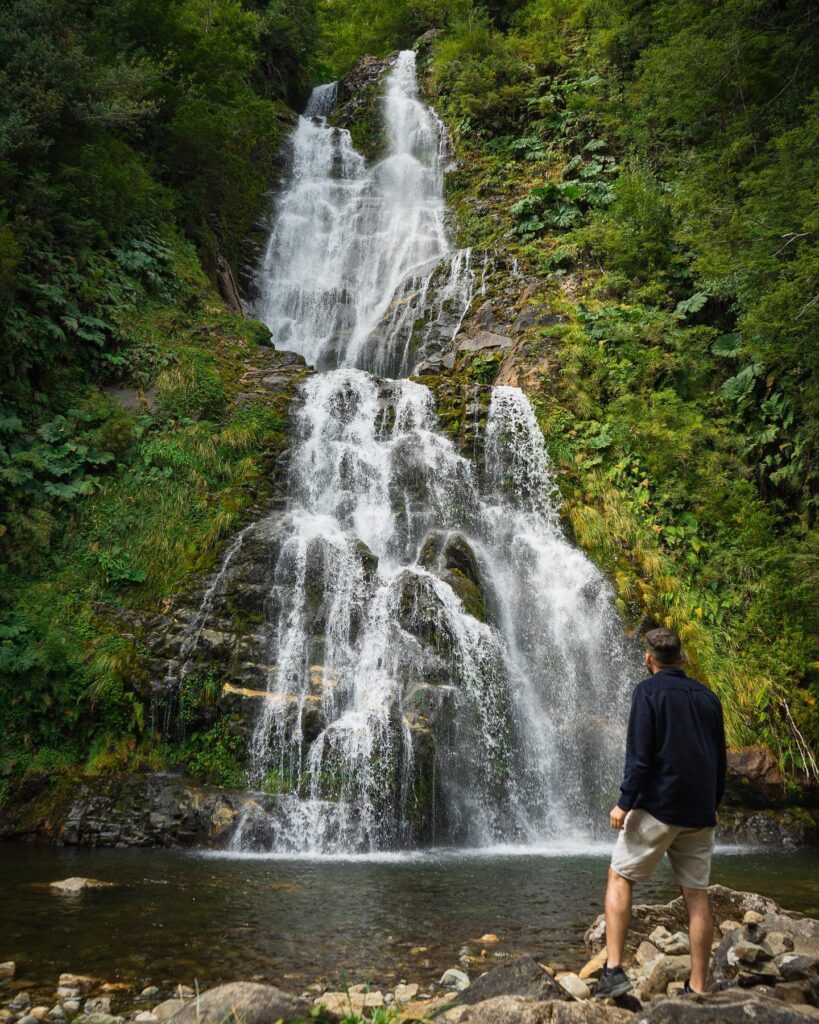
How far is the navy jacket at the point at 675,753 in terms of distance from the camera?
10.9ft

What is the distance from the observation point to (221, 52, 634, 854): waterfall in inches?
324

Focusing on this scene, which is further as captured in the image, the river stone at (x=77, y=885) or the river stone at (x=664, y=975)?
the river stone at (x=77, y=885)

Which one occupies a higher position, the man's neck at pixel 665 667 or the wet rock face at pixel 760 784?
the man's neck at pixel 665 667

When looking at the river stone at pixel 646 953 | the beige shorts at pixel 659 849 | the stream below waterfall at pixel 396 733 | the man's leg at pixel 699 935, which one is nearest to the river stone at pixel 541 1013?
the man's leg at pixel 699 935

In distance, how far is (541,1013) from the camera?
9.43 feet

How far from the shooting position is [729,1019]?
8.50ft

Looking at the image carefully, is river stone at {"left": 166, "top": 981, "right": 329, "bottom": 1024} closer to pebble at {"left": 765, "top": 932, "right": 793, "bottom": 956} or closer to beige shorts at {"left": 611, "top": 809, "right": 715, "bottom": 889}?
beige shorts at {"left": 611, "top": 809, "right": 715, "bottom": 889}

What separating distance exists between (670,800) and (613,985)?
2.76ft

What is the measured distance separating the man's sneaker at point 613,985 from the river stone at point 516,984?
15cm

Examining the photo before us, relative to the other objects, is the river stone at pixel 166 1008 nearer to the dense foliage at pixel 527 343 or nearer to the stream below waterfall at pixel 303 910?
the stream below waterfall at pixel 303 910

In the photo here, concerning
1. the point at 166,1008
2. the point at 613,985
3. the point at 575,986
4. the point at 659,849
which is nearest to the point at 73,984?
the point at 166,1008

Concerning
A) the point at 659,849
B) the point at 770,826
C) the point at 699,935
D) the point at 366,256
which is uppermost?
the point at 366,256

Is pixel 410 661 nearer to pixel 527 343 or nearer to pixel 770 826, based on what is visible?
pixel 770 826

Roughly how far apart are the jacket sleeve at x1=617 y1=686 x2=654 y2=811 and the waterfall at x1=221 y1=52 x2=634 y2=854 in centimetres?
516
